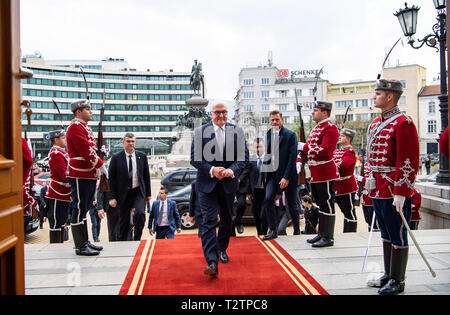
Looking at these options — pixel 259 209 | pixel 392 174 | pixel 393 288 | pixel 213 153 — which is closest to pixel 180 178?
pixel 259 209

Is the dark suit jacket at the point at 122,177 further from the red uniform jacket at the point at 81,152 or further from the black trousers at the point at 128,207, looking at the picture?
the red uniform jacket at the point at 81,152

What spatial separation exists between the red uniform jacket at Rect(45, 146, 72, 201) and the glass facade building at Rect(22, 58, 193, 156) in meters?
71.9

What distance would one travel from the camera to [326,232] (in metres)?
5.41

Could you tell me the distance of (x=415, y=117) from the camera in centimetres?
6550

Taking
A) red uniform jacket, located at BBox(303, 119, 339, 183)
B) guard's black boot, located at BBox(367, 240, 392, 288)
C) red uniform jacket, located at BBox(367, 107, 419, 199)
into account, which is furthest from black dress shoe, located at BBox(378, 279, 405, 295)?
red uniform jacket, located at BBox(303, 119, 339, 183)

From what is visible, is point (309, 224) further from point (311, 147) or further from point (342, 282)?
point (342, 282)

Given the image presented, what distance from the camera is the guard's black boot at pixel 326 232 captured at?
5.37 meters

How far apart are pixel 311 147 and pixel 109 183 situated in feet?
11.2

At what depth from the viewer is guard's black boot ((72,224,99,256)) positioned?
502 centimetres

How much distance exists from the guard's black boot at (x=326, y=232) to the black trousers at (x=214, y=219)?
151 cm

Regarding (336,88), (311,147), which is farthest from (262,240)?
(336,88)

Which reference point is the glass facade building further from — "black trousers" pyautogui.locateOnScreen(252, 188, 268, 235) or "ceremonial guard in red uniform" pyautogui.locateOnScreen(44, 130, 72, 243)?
"ceremonial guard in red uniform" pyautogui.locateOnScreen(44, 130, 72, 243)

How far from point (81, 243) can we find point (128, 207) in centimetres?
135

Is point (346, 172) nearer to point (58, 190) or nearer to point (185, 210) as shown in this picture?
point (58, 190)
